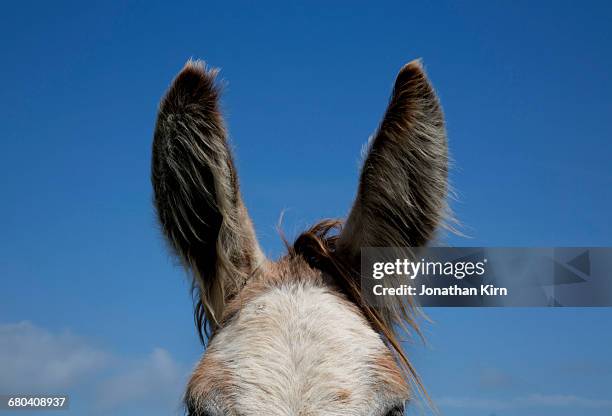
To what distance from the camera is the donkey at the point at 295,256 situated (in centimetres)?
334

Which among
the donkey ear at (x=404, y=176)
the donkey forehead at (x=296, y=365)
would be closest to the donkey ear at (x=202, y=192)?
the donkey forehead at (x=296, y=365)

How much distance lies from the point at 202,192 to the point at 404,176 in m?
1.17

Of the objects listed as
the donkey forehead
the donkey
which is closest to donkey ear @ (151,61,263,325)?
the donkey

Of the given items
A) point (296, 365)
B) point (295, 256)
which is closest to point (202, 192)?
point (295, 256)

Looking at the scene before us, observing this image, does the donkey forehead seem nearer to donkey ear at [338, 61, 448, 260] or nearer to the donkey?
the donkey

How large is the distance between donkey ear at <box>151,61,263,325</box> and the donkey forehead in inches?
16.7

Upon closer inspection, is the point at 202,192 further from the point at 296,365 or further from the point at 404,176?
the point at 296,365

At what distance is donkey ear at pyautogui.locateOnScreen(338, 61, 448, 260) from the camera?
3930mm

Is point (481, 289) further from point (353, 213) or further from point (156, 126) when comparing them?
point (156, 126)

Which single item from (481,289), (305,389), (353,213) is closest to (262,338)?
(305,389)

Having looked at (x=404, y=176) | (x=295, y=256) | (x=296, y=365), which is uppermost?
(x=404, y=176)

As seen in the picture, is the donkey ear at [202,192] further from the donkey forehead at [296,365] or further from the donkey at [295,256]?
the donkey forehead at [296,365]

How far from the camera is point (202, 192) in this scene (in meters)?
4.12

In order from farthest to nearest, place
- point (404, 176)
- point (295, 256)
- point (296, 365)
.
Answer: point (295, 256) → point (404, 176) → point (296, 365)
